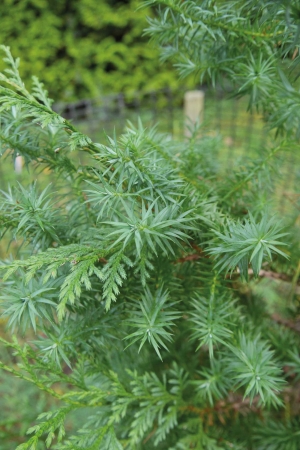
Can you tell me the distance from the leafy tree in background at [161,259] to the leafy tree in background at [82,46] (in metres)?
3.10

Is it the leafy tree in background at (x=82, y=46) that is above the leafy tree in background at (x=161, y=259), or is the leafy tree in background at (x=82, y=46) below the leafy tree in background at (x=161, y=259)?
above

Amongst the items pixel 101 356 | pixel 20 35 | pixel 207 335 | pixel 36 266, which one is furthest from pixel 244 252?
pixel 20 35

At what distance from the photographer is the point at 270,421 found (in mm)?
769

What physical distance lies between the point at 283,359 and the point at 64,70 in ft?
11.5

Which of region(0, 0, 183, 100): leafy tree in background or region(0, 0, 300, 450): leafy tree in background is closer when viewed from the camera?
region(0, 0, 300, 450): leafy tree in background

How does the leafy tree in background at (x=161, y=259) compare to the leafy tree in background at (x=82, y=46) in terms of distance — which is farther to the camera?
the leafy tree in background at (x=82, y=46)

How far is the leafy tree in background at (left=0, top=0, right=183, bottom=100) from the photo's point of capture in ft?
11.7

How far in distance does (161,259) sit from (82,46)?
3506 millimetres

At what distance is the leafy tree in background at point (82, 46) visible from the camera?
11.7 ft

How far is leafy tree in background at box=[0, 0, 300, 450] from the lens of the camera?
1.71 feet

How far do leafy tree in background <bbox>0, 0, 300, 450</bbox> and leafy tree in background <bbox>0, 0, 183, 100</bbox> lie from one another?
3103 millimetres

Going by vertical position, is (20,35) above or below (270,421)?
above

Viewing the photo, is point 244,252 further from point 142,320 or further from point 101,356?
point 101,356

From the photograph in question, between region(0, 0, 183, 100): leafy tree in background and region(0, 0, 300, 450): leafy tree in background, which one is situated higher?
region(0, 0, 183, 100): leafy tree in background
